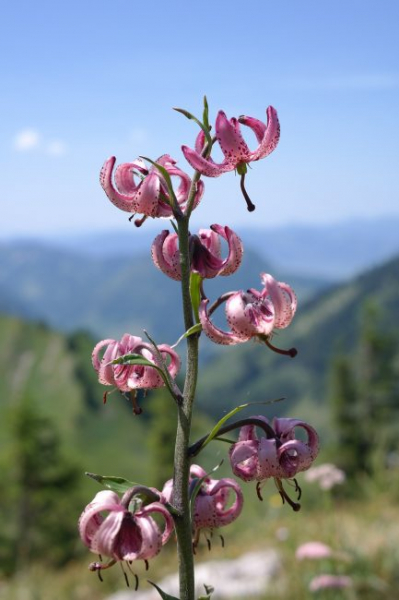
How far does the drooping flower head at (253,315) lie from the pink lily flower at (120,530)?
13.1 inches

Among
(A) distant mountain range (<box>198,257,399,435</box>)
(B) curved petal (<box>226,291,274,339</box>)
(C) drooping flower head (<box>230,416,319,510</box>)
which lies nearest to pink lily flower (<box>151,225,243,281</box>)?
(B) curved petal (<box>226,291,274,339</box>)

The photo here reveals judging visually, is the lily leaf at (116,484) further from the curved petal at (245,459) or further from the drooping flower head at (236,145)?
the drooping flower head at (236,145)

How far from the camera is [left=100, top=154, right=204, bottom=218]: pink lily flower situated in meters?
1.52

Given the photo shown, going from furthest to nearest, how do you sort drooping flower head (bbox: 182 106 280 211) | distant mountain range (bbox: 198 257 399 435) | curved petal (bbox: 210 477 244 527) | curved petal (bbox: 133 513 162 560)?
distant mountain range (bbox: 198 257 399 435), curved petal (bbox: 210 477 244 527), drooping flower head (bbox: 182 106 280 211), curved petal (bbox: 133 513 162 560)

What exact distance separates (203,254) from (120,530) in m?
0.54

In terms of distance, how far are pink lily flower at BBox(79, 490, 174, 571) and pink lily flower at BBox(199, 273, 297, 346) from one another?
0.33 meters

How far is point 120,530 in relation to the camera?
1.41 m

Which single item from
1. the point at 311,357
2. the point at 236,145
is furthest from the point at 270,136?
the point at 311,357

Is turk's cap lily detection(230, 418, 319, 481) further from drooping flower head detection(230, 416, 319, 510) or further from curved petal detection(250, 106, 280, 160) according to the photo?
curved petal detection(250, 106, 280, 160)

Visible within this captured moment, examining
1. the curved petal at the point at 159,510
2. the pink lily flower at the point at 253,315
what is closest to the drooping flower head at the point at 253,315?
the pink lily flower at the point at 253,315

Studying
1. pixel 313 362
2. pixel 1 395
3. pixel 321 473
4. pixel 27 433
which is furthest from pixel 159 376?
pixel 313 362

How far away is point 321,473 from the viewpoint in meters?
5.23

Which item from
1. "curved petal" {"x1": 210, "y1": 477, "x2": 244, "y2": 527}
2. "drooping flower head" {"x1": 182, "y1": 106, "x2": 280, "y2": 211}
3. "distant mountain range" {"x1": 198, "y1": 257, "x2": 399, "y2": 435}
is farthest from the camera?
"distant mountain range" {"x1": 198, "y1": 257, "x2": 399, "y2": 435}

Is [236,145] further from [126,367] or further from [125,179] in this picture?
[126,367]
